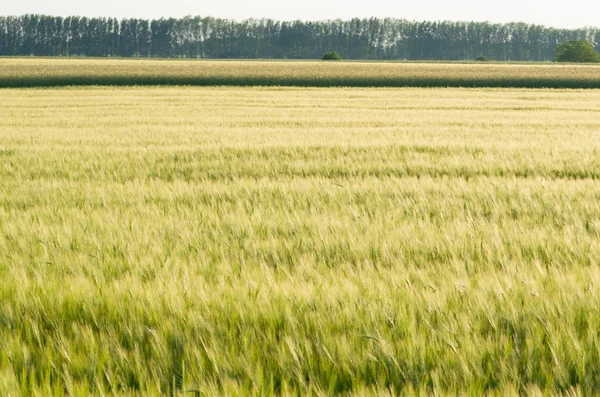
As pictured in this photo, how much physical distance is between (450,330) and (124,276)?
1.58m

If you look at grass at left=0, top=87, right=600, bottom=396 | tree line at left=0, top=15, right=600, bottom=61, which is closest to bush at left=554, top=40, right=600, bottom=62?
tree line at left=0, top=15, right=600, bottom=61

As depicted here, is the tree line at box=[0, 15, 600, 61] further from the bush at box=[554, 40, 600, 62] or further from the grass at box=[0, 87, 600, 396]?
the grass at box=[0, 87, 600, 396]

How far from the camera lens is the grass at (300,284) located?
71.2 inches

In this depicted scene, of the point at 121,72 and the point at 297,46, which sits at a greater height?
the point at 297,46

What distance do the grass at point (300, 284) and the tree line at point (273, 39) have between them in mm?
134981

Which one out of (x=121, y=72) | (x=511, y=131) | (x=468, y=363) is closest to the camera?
(x=468, y=363)

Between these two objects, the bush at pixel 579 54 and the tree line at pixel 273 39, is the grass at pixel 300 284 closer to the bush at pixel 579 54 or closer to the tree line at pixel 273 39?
the bush at pixel 579 54

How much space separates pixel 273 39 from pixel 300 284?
471ft

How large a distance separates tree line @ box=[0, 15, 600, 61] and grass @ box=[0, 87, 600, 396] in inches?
5314

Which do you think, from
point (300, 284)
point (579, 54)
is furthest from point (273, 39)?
point (300, 284)

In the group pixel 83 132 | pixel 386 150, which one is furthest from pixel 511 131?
pixel 83 132

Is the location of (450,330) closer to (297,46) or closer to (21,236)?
(21,236)

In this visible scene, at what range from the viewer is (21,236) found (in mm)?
3738

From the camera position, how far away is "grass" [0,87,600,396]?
1.81 metres
